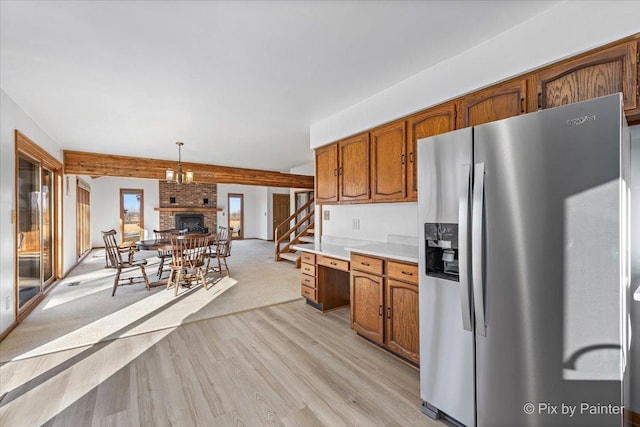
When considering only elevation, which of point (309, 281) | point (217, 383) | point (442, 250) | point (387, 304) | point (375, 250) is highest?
point (442, 250)

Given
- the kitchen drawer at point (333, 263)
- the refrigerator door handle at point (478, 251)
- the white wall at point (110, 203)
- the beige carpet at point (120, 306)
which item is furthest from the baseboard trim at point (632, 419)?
the white wall at point (110, 203)

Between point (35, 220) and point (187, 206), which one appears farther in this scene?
point (187, 206)

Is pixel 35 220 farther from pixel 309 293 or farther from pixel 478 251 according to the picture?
pixel 478 251

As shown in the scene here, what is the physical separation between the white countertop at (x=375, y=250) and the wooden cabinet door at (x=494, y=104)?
1.14 meters

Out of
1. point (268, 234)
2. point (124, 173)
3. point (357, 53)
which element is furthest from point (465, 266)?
point (268, 234)

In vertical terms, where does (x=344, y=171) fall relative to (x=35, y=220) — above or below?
above

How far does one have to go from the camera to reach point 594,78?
1633 millimetres

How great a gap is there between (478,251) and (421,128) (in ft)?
4.93

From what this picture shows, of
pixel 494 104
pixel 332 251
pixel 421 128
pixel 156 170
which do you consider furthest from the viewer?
pixel 156 170

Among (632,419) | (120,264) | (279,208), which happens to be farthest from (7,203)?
(279,208)

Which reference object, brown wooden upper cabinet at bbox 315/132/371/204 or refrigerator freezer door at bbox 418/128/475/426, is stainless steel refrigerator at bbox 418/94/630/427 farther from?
brown wooden upper cabinet at bbox 315/132/371/204

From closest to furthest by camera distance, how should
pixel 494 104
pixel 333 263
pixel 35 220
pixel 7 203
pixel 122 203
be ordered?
pixel 494 104 < pixel 7 203 < pixel 333 263 < pixel 35 220 < pixel 122 203

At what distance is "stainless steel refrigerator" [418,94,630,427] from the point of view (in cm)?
119

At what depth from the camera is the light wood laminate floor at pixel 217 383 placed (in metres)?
1.77
